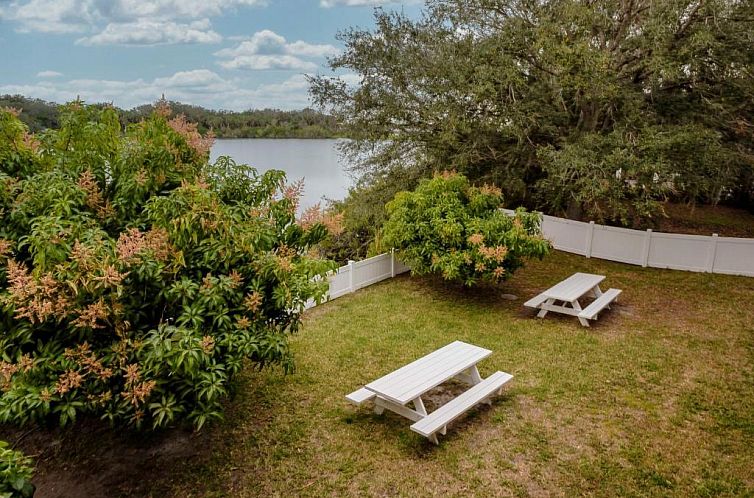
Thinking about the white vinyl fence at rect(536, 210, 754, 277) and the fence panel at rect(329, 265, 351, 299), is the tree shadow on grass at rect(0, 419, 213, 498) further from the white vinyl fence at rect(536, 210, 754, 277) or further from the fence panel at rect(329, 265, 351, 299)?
the white vinyl fence at rect(536, 210, 754, 277)

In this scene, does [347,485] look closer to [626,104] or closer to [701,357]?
[701,357]

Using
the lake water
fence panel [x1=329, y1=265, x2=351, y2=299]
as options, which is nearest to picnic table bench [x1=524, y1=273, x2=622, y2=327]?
fence panel [x1=329, y1=265, x2=351, y2=299]

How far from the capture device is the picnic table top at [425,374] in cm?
504

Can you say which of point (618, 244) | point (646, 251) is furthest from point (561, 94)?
point (646, 251)

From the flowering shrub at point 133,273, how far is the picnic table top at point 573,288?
5192 millimetres

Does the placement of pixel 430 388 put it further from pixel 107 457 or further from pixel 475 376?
pixel 107 457

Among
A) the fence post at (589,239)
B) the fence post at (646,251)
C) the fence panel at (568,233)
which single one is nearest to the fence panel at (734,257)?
the fence post at (646,251)

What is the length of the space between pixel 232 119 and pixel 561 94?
8445 mm

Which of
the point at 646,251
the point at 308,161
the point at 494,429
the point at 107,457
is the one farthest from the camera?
the point at 308,161

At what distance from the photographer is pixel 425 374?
546 centimetres

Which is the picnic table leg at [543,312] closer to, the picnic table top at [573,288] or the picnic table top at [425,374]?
the picnic table top at [573,288]

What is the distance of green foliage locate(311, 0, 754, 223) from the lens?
988cm

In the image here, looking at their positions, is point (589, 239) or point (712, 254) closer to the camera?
point (712, 254)

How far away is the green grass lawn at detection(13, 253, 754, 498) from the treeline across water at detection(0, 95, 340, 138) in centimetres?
348
